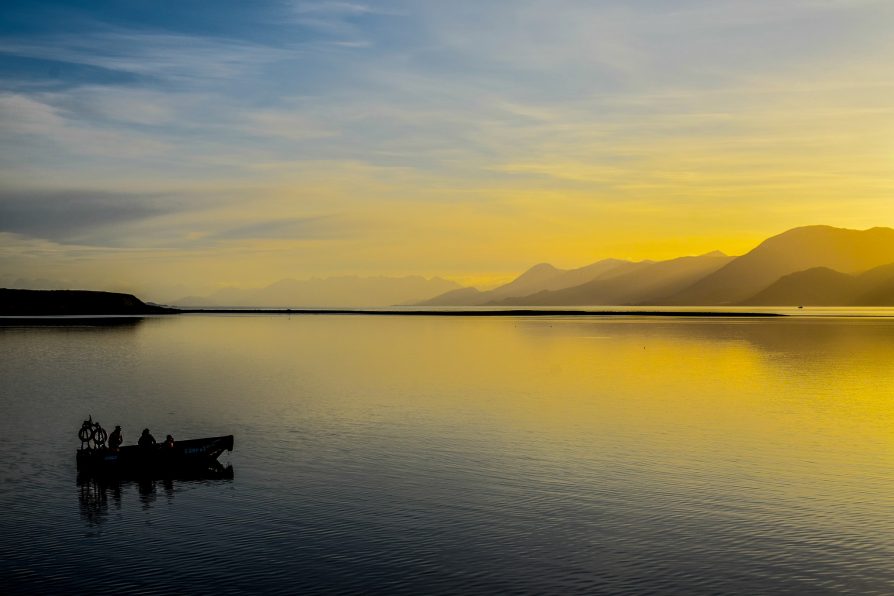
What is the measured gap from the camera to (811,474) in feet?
165

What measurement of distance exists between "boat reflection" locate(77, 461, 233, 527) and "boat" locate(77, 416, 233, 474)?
16.2 inches

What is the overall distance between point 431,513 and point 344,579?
33.1 feet

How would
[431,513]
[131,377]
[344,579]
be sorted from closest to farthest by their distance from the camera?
[344,579] < [431,513] < [131,377]

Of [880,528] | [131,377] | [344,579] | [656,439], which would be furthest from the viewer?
[131,377]

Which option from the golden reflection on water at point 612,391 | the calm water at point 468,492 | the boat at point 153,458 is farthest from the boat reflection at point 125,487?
the golden reflection on water at point 612,391

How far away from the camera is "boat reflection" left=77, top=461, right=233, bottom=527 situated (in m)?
42.7

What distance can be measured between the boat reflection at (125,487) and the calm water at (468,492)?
0.25 metres

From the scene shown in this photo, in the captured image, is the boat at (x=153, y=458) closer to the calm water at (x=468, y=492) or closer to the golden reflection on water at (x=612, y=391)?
the calm water at (x=468, y=492)

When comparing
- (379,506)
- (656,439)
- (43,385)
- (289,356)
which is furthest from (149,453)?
(289,356)

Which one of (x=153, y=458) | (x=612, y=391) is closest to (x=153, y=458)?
(x=153, y=458)

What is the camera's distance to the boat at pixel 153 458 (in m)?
50.3

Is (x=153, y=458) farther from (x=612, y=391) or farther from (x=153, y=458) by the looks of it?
(x=612, y=391)

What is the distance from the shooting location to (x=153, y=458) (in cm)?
5128

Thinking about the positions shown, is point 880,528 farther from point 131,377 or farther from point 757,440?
point 131,377
